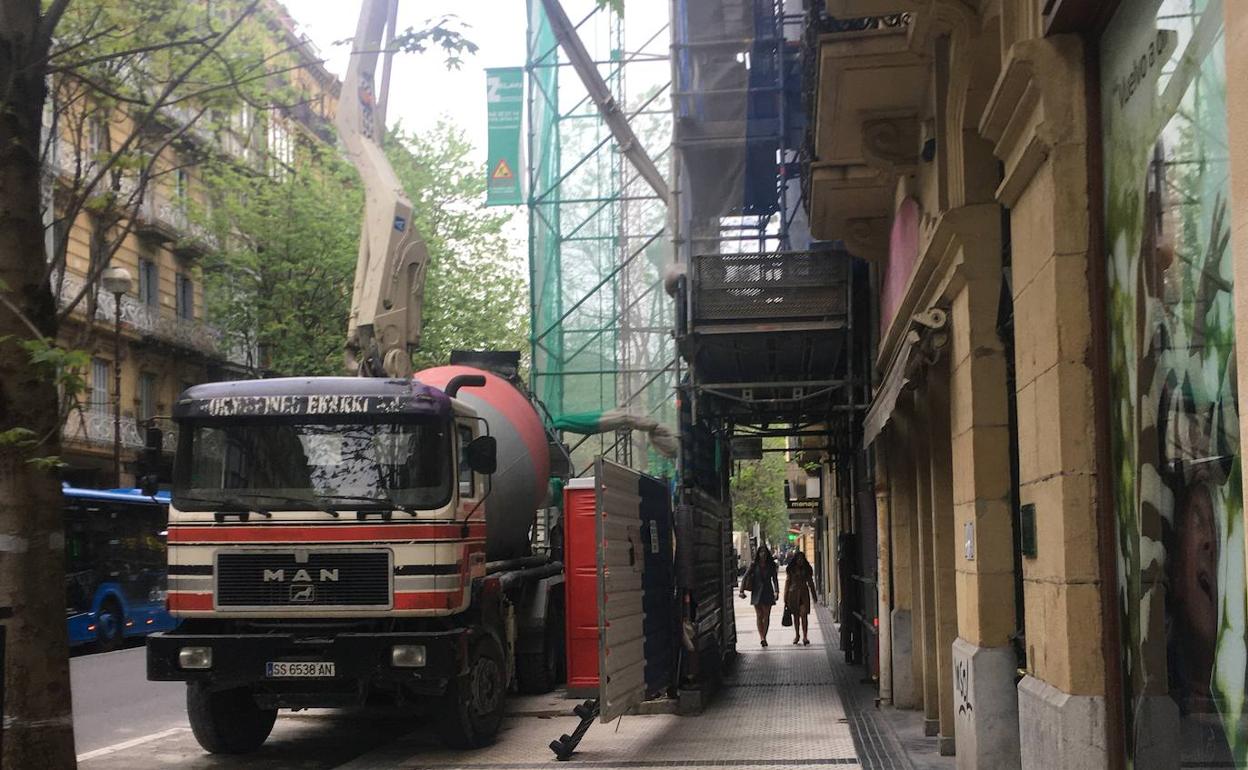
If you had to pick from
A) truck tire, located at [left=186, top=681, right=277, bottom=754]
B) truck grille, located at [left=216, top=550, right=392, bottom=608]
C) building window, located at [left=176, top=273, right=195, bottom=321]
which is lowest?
truck tire, located at [left=186, top=681, right=277, bottom=754]

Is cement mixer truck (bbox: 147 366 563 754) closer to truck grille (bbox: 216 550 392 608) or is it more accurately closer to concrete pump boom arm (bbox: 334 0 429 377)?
truck grille (bbox: 216 550 392 608)

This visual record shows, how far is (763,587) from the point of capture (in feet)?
73.7

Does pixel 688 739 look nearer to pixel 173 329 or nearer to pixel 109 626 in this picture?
pixel 109 626

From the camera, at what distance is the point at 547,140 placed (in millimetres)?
24891

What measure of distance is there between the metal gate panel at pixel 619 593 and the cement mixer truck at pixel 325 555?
1206mm

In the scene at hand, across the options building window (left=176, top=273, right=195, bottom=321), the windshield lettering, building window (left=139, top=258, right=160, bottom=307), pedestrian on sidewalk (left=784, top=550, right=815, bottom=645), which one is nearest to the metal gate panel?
the windshield lettering

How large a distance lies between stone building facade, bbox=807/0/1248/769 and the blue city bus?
1699cm

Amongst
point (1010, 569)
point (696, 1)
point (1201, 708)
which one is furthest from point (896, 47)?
point (696, 1)

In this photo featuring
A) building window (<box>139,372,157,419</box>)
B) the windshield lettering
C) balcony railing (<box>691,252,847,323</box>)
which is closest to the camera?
the windshield lettering

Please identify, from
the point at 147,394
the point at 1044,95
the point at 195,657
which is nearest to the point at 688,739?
the point at 195,657

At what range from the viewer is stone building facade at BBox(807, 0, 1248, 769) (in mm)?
4652

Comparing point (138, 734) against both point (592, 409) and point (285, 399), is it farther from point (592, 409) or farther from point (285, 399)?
point (592, 409)

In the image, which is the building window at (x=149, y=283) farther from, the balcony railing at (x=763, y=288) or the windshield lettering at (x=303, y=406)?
the windshield lettering at (x=303, y=406)

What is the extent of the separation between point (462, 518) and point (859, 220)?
5296mm
